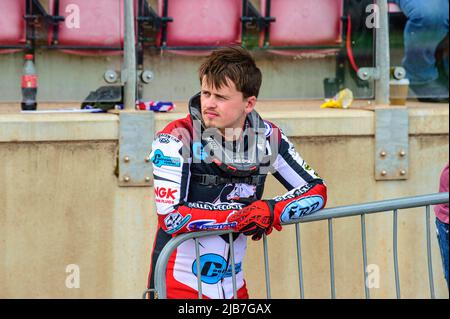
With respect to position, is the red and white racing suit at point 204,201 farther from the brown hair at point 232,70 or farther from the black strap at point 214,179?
the brown hair at point 232,70

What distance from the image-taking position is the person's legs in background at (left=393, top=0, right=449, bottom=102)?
7508mm

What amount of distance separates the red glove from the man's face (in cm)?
41

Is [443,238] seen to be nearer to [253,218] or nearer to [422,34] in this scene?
[253,218]

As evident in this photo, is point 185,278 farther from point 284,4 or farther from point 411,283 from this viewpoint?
point 284,4

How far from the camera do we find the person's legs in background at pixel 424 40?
7508 mm

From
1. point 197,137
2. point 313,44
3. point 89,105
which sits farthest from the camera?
point 313,44

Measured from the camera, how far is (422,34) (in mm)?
7613

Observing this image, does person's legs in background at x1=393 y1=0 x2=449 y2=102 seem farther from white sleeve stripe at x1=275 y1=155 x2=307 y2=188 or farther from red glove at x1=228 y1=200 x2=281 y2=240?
red glove at x1=228 y1=200 x2=281 y2=240

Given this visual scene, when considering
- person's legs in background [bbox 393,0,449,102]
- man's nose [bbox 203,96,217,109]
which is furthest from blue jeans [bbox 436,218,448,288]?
person's legs in background [bbox 393,0,449,102]

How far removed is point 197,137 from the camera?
4418 millimetres

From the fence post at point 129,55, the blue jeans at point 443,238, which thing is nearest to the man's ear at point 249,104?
the blue jeans at point 443,238

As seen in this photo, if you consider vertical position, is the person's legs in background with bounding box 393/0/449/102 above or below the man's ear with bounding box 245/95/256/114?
above
